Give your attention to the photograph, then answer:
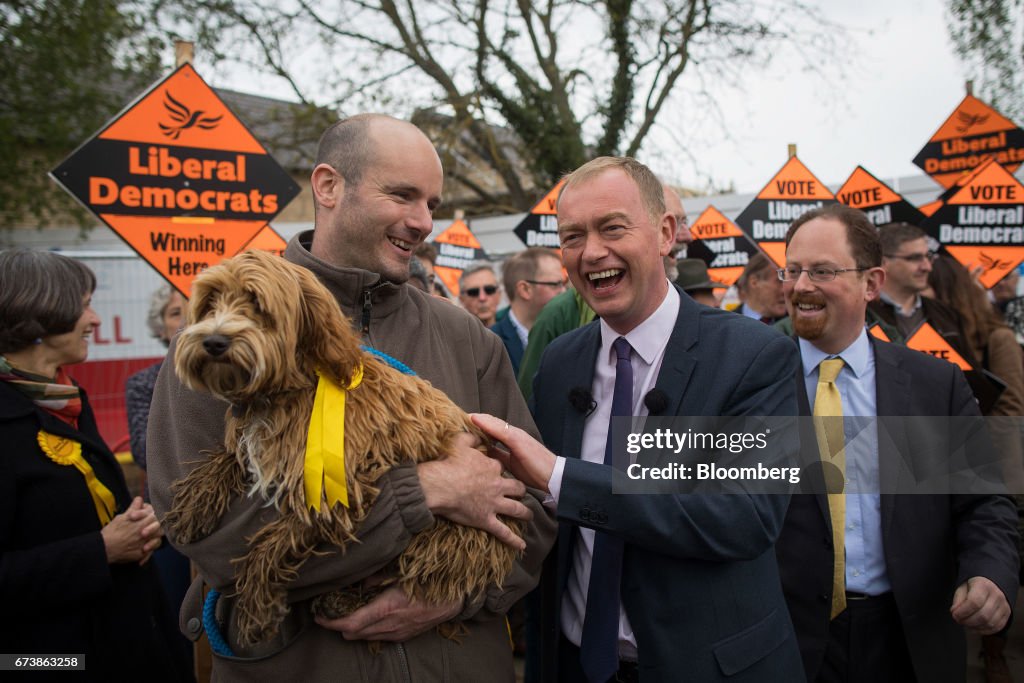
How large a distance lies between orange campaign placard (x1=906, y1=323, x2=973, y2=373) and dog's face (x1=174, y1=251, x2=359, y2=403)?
13.2 feet

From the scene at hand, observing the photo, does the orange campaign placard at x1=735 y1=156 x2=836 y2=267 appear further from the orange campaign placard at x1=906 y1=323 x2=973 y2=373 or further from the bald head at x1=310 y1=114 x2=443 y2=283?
the bald head at x1=310 y1=114 x2=443 y2=283

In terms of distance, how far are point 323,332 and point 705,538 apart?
119cm

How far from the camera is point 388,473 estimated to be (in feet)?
5.83

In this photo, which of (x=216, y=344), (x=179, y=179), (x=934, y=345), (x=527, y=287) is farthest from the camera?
(x=527, y=287)

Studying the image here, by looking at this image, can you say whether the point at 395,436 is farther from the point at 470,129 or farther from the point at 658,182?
the point at 470,129

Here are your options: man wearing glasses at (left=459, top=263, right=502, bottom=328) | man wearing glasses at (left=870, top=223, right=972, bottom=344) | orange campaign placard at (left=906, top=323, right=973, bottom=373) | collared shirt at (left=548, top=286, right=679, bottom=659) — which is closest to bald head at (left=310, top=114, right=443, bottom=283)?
collared shirt at (left=548, top=286, right=679, bottom=659)

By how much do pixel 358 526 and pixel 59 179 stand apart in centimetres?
390

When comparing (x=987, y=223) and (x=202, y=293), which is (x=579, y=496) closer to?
(x=202, y=293)

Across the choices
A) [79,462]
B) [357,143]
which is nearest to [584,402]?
[357,143]

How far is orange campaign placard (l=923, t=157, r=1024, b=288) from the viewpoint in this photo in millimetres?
6668

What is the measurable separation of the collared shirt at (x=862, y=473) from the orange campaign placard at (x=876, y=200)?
4.56 m

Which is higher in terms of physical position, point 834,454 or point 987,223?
point 987,223

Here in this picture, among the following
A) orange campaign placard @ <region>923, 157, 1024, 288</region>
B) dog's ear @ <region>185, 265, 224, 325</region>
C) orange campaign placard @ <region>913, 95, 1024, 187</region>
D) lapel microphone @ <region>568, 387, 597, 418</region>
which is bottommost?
lapel microphone @ <region>568, 387, 597, 418</region>

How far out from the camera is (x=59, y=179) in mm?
4332
